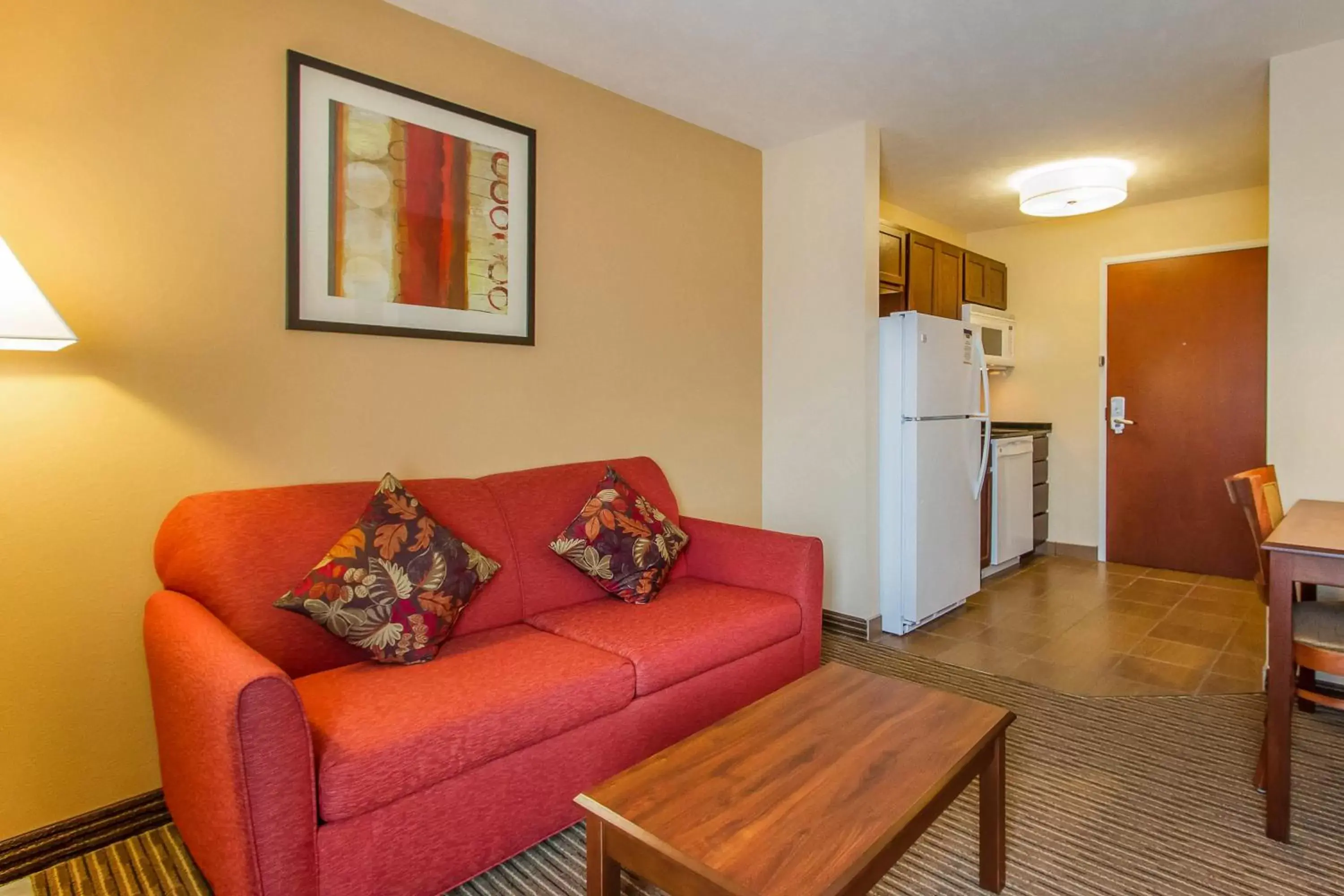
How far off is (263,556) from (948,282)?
13.7ft

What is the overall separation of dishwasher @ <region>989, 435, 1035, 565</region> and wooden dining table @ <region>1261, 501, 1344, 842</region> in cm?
254

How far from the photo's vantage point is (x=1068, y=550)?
207 inches

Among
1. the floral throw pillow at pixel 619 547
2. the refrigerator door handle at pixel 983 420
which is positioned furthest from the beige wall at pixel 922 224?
the floral throw pillow at pixel 619 547

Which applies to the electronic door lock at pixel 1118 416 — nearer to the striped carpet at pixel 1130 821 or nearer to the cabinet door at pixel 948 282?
the cabinet door at pixel 948 282

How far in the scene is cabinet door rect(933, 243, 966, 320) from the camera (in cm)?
443

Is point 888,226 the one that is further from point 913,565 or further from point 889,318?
point 913,565

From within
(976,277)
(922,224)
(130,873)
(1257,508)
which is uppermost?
(922,224)

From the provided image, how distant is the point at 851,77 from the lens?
2.86m

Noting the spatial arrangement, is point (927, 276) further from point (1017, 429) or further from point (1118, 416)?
point (1118, 416)

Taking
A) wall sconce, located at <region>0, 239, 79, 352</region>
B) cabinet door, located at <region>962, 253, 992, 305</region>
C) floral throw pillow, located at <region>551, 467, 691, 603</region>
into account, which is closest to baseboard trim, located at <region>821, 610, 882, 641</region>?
floral throw pillow, located at <region>551, 467, 691, 603</region>

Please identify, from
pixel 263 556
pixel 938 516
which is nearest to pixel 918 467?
pixel 938 516

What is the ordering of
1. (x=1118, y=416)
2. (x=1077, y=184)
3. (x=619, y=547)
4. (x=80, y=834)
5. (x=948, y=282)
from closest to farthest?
(x=80, y=834) < (x=619, y=547) < (x=1077, y=184) < (x=948, y=282) < (x=1118, y=416)

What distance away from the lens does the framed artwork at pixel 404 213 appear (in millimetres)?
2141

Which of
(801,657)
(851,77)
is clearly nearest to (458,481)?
(801,657)
